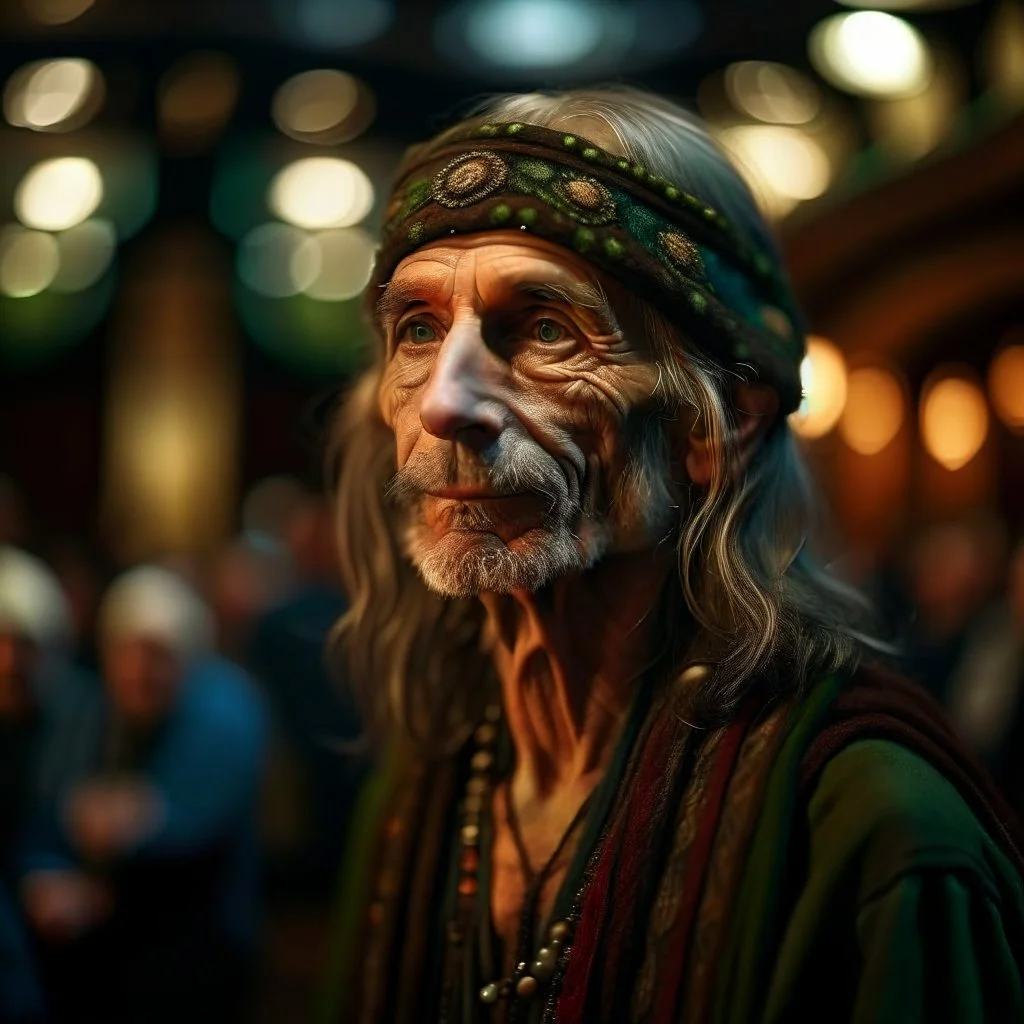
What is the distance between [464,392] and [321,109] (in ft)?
34.2

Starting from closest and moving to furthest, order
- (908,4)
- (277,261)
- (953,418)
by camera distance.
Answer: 1. (908,4)
2. (953,418)
3. (277,261)

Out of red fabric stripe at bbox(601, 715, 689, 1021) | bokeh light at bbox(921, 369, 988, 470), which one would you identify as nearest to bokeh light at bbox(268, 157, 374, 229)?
bokeh light at bbox(921, 369, 988, 470)

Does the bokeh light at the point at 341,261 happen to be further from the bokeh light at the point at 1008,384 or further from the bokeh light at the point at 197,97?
the bokeh light at the point at 1008,384

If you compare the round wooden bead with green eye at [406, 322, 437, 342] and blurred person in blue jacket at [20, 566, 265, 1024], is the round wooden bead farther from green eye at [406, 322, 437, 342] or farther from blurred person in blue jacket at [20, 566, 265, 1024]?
blurred person in blue jacket at [20, 566, 265, 1024]

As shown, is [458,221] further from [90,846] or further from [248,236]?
[248,236]

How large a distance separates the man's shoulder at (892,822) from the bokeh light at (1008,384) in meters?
4.61

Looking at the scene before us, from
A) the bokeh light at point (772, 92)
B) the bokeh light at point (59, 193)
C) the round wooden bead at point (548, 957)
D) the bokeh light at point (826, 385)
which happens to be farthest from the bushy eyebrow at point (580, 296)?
the bokeh light at point (59, 193)

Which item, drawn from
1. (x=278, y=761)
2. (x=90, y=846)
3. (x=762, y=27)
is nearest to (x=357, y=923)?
(x=90, y=846)

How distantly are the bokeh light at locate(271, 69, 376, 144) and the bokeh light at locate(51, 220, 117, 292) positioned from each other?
189 cm

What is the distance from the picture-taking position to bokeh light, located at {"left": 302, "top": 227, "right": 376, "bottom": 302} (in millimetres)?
11234

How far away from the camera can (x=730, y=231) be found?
1405 mm

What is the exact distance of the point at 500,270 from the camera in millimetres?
1345

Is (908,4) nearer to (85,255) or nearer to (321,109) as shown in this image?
(321,109)

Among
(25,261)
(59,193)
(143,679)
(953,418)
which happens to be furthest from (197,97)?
(143,679)
